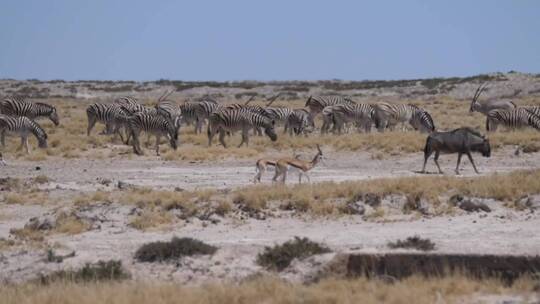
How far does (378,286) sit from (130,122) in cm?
2008

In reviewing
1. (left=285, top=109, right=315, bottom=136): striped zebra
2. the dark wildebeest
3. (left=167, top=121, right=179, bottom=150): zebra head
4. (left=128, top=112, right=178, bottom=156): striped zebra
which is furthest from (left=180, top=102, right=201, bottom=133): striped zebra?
the dark wildebeest

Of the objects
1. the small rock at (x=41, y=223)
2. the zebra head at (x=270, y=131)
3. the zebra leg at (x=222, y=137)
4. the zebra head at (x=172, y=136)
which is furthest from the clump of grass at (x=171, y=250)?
the zebra head at (x=270, y=131)

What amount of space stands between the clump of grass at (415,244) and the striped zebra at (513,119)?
65.1 feet

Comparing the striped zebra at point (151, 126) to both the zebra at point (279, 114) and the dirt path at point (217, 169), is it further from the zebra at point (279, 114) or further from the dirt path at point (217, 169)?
the zebra at point (279, 114)

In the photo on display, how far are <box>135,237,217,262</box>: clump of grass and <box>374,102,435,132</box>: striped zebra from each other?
21.1 meters

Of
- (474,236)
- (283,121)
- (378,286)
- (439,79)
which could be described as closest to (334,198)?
(474,236)

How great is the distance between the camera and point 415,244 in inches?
545

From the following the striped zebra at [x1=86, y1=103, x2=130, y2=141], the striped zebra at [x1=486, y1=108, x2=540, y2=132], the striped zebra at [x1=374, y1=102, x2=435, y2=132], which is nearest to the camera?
the striped zebra at [x1=486, y1=108, x2=540, y2=132]

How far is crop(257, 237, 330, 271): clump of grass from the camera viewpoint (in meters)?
13.5

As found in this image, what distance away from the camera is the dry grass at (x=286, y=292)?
11.3 metres

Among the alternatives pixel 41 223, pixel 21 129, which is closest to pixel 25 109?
pixel 21 129

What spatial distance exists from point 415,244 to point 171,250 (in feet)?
11.9

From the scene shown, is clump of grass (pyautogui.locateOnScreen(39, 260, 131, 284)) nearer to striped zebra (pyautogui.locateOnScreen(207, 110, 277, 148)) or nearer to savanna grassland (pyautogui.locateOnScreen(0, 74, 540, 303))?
savanna grassland (pyautogui.locateOnScreen(0, 74, 540, 303))

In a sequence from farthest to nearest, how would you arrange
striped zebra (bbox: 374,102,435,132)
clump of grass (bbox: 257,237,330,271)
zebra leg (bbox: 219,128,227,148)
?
1. striped zebra (bbox: 374,102,435,132)
2. zebra leg (bbox: 219,128,227,148)
3. clump of grass (bbox: 257,237,330,271)
